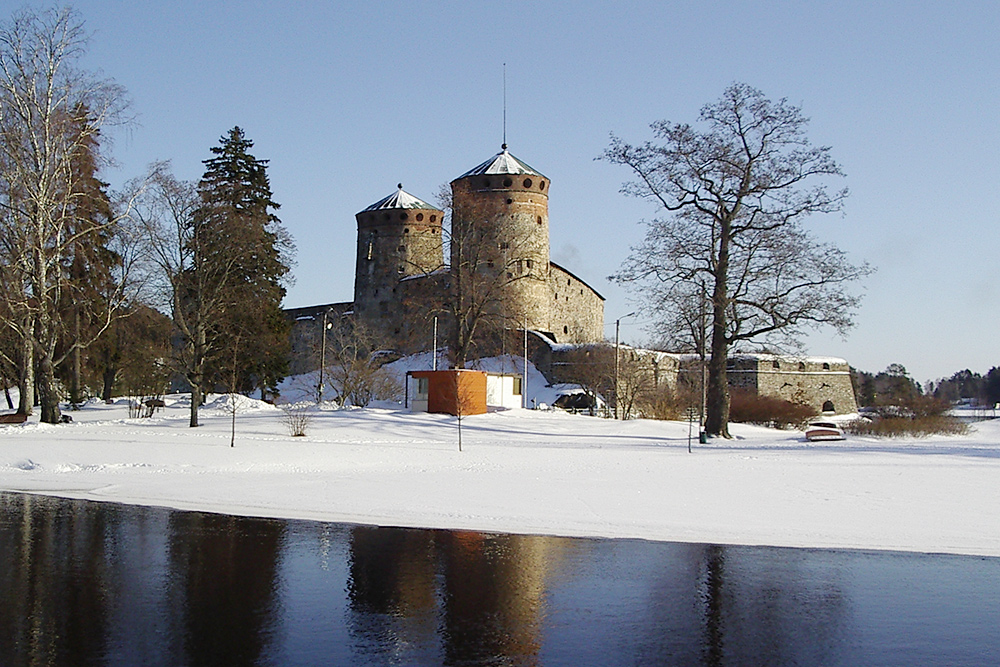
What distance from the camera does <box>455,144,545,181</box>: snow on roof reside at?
5894 cm

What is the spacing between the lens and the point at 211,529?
11062mm

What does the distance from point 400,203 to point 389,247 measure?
3.40 metres

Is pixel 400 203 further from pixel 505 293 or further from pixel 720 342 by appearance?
pixel 720 342

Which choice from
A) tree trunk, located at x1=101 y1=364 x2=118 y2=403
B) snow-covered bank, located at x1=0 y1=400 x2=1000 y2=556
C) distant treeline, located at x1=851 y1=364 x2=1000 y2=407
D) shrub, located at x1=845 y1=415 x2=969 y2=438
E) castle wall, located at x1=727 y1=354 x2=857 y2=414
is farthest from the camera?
distant treeline, located at x1=851 y1=364 x2=1000 y2=407

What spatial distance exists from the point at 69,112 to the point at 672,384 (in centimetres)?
3943

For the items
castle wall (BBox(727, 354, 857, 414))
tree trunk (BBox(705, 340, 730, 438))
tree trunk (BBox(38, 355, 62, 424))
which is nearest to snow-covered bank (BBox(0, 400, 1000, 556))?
tree trunk (BBox(38, 355, 62, 424))

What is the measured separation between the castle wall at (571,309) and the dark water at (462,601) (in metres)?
50.7

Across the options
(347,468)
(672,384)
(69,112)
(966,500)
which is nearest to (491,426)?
(347,468)

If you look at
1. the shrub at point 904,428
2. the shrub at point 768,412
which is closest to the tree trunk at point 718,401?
the shrub at point 904,428

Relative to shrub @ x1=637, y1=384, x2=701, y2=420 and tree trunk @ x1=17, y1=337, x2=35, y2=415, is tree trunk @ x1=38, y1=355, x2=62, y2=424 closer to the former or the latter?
tree trunk @ x1=17, y1=337, x2=35, y2=415

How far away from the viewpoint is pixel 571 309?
6500cm

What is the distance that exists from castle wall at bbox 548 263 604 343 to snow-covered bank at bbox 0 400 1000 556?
3482cm

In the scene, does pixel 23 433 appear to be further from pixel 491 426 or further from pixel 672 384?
pixel 672 384

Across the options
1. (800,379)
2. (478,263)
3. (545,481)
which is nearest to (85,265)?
(478,263)
